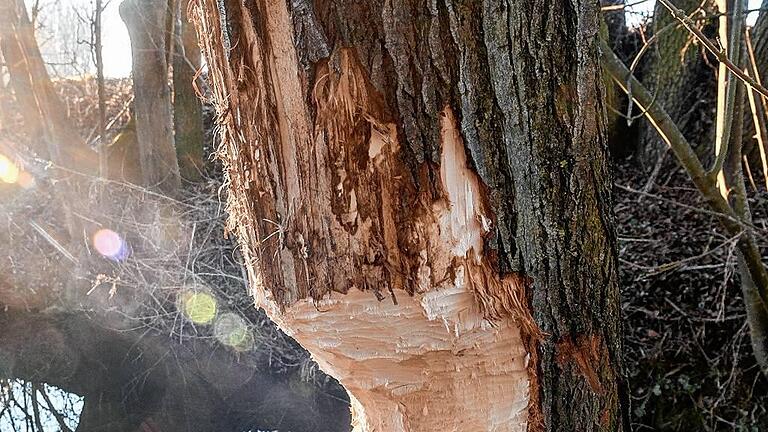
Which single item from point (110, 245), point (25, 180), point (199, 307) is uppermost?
point (25, 180)

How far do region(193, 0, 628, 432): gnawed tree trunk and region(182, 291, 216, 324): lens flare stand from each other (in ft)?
10.7

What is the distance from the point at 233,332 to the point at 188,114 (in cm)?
212

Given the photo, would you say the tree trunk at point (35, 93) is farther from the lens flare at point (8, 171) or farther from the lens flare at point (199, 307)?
the lens flare at point (199, 307)

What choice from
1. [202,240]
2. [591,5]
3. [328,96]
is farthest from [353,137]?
[202,240]

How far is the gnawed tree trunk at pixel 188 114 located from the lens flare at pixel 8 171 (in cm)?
124

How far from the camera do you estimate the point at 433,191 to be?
80cm

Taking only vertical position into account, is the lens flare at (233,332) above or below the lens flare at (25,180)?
below

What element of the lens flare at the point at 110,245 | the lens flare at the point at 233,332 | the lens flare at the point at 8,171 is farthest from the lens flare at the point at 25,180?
the lens flare at the point at 233,332

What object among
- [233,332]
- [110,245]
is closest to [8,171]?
[110,245]

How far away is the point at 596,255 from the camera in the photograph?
36.8 inches

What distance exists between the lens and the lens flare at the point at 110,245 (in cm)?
425

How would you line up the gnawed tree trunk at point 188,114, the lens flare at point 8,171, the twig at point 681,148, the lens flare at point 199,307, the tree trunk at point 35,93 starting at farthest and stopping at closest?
the gnawed tree trunk at point 188,114, the lens flare at point 8,171, the lens flare at point 199,307, the tree trunk at point 35,93, the twig at point 681,148

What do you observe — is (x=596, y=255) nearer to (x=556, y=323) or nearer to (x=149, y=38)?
(x=556, y=323)

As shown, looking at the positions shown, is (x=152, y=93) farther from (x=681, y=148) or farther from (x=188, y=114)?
(x=681, y=148)
